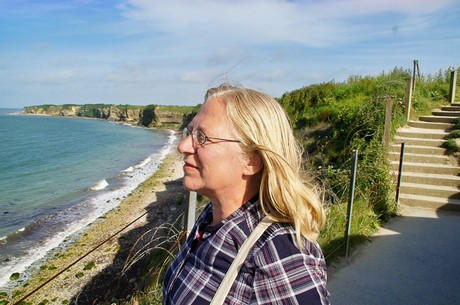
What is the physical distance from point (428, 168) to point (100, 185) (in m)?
23.3

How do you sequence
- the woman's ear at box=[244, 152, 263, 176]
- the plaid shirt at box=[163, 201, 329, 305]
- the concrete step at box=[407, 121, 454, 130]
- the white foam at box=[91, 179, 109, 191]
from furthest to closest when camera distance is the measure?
1. the white foam at box=[91, 179, 109, 191]
2. the concrete step at box=[407, 121, 454, 130]
3. the woman's ear at box=[244, 152, 263, 176]
4. the plaid shirt at box=[163, 201, 329, 305]

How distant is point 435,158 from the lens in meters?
8.89

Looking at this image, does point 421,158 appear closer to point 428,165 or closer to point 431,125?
point 428,165

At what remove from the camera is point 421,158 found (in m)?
8.97

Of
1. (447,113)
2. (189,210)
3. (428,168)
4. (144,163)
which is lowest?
(144,163)

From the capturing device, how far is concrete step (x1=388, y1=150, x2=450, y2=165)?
8.83 m

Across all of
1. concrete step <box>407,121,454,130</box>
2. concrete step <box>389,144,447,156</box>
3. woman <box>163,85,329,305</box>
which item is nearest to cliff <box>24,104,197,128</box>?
concrete step <box>407,121,454,130</box>

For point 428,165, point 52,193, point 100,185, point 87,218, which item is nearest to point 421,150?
point 428,165

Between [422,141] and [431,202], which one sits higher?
[422,141]

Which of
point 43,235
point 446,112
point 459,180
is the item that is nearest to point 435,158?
point 459,180

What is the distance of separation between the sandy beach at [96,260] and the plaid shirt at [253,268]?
4.69 metres

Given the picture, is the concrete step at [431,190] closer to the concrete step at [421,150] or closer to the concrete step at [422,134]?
the concrete step at [421,150]

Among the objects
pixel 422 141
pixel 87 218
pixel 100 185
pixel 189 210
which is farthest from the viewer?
pixel 100 185

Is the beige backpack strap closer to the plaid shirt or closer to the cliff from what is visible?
the plaid shirt
